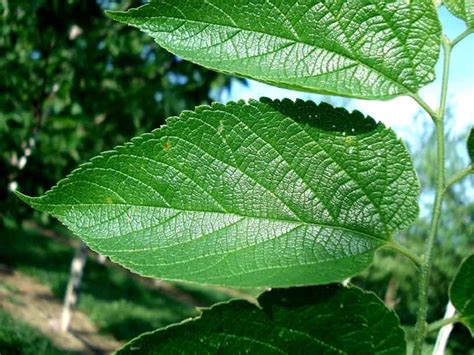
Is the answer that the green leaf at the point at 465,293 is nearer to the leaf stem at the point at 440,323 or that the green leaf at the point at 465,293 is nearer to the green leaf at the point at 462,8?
the leaf stem at the point at 440,323

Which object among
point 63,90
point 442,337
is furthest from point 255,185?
point 63,90

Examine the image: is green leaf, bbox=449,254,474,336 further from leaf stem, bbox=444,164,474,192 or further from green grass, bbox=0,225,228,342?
green grass, bbox=0,225,228,342

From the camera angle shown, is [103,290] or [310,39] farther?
[103,290]

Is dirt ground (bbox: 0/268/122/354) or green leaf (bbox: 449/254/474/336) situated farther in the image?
dirt ground (bbox: 0/268/122/354)

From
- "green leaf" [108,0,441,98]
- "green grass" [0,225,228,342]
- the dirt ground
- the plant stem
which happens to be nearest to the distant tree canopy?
"green leaf" [108,0,441,98]

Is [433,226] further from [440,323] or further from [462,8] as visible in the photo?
[462,8]
